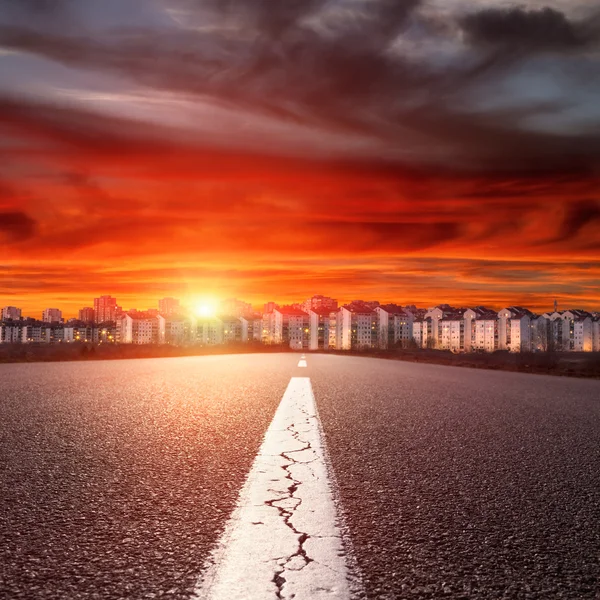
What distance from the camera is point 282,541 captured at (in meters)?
3.64

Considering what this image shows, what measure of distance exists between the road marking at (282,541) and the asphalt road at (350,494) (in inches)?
4.3

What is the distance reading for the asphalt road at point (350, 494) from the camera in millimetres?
3162

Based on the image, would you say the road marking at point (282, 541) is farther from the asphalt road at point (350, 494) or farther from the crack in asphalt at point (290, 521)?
the asphalt road at point (350, 494)

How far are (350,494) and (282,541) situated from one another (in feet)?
4.00

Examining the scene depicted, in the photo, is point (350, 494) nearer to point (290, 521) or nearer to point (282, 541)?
point (290, 521)

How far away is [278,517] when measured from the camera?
13.6 feet

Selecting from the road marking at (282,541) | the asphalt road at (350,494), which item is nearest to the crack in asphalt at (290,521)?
the road marking at (282,541)

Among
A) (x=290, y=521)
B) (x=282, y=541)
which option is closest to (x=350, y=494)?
(x=290, y=521)

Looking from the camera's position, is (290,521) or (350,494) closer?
(290,521)

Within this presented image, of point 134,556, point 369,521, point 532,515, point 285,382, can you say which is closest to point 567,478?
point 532,515

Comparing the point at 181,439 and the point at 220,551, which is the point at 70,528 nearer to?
the point at 220,551

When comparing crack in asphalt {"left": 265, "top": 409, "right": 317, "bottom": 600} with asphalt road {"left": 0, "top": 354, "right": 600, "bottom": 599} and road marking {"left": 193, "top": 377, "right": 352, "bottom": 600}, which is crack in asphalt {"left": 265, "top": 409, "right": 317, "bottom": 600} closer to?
road marking {"left": 193, "top": 377, "right": 352, "bottom": 600}

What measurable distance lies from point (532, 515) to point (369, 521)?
3.37 feet

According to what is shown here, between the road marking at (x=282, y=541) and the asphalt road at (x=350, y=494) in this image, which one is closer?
the road marking at (x=282, y=541)
